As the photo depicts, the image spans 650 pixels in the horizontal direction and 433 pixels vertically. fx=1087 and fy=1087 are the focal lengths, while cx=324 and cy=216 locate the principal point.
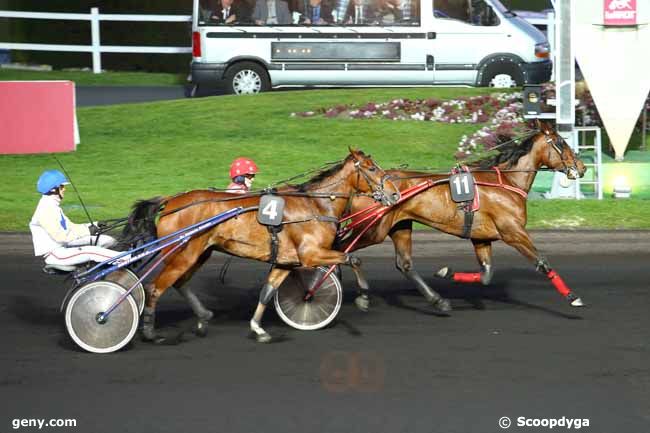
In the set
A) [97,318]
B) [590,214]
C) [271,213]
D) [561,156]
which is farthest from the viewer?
[590,214]

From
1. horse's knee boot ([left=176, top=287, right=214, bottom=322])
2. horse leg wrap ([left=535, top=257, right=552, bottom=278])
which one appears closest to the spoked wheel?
horse's knee boot ([left=176, top=287, right=214, bottom=322])

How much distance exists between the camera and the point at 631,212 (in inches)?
578

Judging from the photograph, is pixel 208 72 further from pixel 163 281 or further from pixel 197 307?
pixel 163 281

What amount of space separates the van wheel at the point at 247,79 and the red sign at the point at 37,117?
434 centimetres

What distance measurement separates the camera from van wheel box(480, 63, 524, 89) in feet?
71.5

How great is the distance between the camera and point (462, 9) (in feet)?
70.1

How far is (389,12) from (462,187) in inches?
476

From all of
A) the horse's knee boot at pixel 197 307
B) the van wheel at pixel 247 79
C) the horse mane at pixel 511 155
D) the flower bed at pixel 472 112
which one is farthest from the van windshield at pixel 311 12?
the horse's knee boot at pixel 197 307

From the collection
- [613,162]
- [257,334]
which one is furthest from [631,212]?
[257,334]

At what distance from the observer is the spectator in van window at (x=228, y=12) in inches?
844

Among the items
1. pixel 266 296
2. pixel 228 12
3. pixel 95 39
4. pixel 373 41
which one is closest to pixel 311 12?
pixel 373 41

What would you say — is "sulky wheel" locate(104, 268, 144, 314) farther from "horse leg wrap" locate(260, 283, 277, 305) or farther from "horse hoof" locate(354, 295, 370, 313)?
"horse hoof" locate(354, 295, 370, 313)

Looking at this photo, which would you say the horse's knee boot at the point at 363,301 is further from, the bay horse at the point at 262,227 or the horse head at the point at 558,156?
the horse head at the point at 558,156

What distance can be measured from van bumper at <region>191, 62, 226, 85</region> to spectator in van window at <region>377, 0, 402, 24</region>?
331 centimetres
